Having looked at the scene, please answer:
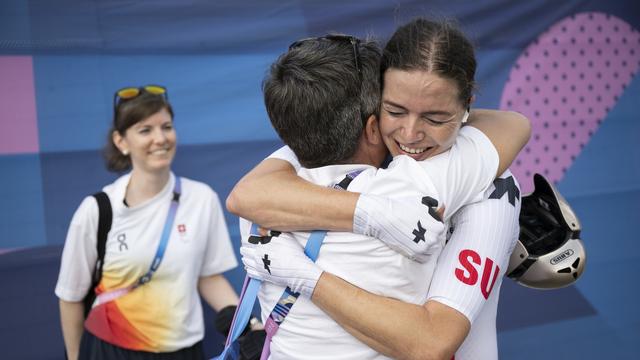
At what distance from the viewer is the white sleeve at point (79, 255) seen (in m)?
2.74

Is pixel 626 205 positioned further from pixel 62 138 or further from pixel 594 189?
pixel 62 138

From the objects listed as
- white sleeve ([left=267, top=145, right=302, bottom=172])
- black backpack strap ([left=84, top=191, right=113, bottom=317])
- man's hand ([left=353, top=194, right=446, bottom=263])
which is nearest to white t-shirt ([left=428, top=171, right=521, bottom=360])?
man's hand ([left=353, top=194, right=446, bottom=263])

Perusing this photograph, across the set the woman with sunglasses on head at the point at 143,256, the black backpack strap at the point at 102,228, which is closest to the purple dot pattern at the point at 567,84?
the woman with sunglasses on head at the point at 143,256

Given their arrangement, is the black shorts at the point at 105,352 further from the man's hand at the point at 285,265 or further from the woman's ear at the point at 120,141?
the man's hand at the point at 285,265

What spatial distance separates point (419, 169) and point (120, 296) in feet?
6.09

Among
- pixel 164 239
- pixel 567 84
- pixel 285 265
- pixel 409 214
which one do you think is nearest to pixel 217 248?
pixel 164 239

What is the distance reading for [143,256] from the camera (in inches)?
109

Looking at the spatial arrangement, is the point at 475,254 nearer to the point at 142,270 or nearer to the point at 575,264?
the point at 575,264

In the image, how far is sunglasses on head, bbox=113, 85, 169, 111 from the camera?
9.62ft

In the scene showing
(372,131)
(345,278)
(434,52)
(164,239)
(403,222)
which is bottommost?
(164,239)

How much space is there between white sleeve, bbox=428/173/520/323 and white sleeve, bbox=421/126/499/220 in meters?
0.04

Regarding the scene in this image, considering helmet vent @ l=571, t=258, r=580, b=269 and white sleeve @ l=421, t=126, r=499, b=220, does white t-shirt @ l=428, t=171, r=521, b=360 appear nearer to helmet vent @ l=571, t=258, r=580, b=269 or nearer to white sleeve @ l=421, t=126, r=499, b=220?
white sleeve @ l=421, t=126, r=499, b=220

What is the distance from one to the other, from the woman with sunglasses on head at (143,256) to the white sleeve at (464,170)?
170cm

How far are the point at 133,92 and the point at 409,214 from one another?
2.02 m
